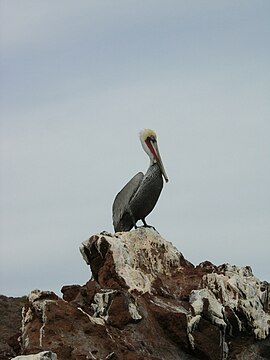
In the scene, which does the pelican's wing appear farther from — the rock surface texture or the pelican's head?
the rock surface texture

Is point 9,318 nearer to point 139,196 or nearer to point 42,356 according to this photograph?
point 139,196

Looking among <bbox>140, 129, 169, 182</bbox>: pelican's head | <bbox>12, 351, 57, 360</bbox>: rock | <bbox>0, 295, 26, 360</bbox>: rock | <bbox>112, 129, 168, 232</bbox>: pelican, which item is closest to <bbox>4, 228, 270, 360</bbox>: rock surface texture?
<bbox>112, 129, 168, 232</bbox>: pelican

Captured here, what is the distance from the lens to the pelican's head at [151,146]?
18.0 metres

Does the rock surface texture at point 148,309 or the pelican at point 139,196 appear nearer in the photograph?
the rock surface texture at point 148,309

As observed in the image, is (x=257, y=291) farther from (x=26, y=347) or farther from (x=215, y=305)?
(x=26, y=347)

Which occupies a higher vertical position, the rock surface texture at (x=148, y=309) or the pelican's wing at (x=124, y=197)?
the pelican's wing at (x=124, y=197)

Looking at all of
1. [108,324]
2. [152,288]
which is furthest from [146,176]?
[108,324]

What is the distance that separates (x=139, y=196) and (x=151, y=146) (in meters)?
1.21

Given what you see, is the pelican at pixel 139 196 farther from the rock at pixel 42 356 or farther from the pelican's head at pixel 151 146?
the rock at pixel 42 356

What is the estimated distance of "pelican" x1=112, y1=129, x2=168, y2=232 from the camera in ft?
57.7

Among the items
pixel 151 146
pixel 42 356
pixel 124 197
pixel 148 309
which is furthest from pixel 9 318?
pixel 42 356

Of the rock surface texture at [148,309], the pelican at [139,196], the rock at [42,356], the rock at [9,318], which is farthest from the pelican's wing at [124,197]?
the rock at [42,356]

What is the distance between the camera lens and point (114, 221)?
18.2m

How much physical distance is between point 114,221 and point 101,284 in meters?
2.56
